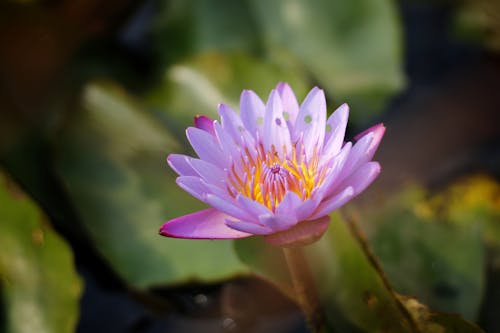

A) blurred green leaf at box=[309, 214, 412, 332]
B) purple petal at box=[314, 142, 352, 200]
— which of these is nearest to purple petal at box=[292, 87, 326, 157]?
purple petal at box=[314, 142, 352, 200]

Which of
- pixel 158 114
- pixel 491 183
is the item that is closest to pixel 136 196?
pixel 158 114

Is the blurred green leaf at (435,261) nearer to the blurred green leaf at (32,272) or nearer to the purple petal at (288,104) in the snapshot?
the purple petal at (288,104)

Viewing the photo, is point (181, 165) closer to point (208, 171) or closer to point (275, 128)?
point (208, 171)

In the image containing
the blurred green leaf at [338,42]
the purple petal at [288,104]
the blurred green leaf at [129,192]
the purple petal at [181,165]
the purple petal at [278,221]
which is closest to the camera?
the purple petal at [278,221]

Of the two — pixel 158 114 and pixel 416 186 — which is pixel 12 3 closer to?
pixel 158 114

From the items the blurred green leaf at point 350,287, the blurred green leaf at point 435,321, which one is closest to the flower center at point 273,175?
the blurred green leaf at point 350,287

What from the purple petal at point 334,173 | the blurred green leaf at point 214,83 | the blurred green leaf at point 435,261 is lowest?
the blurred green leaf at point 435,261
